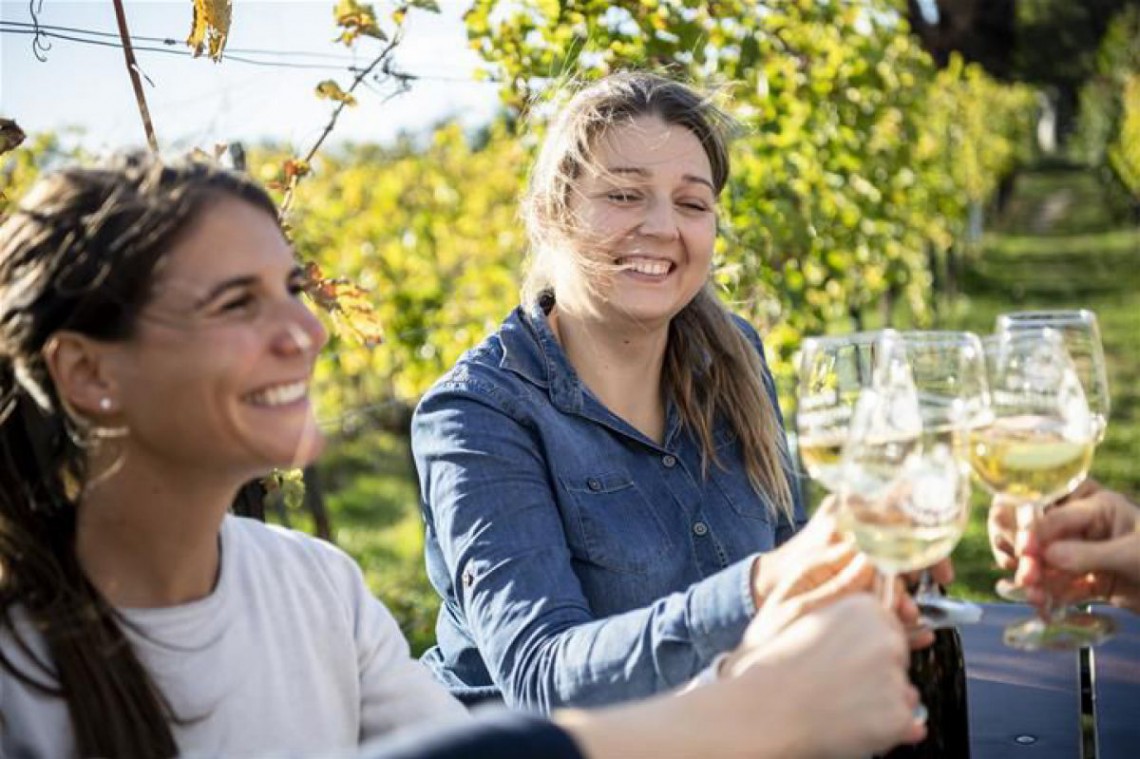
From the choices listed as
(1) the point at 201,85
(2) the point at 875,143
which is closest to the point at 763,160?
(2) the point at 875,143

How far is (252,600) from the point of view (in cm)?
159

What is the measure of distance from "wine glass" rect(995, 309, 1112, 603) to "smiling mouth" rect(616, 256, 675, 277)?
2.42ft

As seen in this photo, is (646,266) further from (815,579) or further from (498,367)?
(815,579)

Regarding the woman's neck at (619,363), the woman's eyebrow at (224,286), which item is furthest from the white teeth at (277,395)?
the woman's neck at (619,363)

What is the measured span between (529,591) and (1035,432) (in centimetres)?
75

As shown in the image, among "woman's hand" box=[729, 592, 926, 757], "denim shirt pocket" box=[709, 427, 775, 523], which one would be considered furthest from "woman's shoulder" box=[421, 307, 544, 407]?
"woman's hand" box=[729, 592, 926, 757]

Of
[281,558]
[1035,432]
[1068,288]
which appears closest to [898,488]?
[1035,432]

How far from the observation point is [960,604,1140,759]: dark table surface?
6.17 ft

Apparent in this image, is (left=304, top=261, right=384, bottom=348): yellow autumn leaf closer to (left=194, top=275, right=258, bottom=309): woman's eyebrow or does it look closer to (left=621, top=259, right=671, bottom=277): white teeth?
(left=621, top=259, right=671, bottom=277): white teeth

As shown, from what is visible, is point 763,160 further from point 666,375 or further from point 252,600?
point 252,600

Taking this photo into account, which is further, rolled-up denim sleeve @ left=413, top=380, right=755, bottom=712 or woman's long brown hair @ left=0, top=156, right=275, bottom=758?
rolled-up denim sleeve @ left=413, top=380, right=755, bottom=712

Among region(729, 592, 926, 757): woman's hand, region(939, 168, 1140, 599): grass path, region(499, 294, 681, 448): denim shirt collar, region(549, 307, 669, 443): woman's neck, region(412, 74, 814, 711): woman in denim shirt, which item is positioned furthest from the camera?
region(939, 168, 1140, 599): grass path

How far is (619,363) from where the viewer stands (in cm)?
239

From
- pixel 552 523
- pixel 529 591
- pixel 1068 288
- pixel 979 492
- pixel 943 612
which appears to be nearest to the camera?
pixel 943 612
